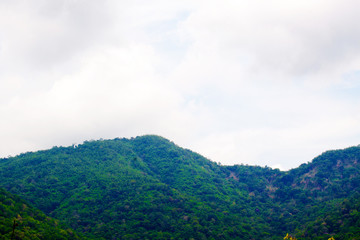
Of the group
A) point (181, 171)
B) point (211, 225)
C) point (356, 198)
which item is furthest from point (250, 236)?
point (181, 171)

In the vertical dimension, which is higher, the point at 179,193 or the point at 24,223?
the point at 179,193

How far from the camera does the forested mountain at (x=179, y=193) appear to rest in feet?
306

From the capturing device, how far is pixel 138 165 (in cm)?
14750

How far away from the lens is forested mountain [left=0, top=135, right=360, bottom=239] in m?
93.3

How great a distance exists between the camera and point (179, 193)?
11894 cm

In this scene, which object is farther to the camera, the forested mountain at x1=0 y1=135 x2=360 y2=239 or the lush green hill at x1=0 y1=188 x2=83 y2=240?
the forested mountain at x1=0 y1=135 x2=360 y2=239

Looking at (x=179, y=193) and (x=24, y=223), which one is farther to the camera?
(x=179, y=193)

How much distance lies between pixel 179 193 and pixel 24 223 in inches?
2498

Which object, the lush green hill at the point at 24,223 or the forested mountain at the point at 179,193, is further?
the forested mountain at the point at 179,193

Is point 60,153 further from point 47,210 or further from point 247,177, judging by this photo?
point 247,177

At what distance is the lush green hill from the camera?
58938 millimetres

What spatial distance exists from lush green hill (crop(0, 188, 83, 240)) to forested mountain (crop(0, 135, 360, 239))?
16.0 meters

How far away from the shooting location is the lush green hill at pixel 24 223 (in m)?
58.9

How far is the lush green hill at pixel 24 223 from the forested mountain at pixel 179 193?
52.6ft
